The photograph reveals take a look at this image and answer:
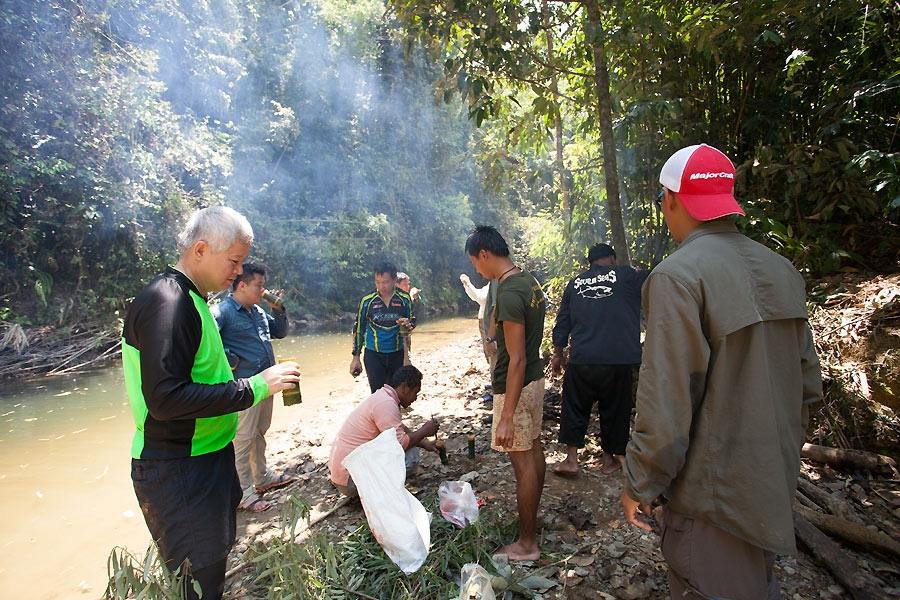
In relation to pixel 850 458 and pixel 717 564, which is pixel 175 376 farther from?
pixel 850 458

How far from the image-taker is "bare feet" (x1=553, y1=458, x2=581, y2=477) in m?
3.93

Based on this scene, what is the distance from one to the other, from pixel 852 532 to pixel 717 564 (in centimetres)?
213

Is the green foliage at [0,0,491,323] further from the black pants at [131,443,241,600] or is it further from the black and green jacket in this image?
the black pants at [131,443,241,600]

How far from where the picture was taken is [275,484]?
14.6 ft

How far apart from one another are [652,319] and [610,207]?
3.97m

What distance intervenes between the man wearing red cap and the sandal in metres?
3.46

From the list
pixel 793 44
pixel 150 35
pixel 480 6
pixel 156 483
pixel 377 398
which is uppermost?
pixel 150 35

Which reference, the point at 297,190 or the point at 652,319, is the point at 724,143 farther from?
the point at 297,190

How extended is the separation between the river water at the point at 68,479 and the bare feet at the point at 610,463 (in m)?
3.66

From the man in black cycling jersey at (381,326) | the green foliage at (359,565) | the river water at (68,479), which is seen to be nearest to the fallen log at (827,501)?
the green foliage at (359,565)

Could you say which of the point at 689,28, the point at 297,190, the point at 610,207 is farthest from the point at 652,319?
the point at 297,190

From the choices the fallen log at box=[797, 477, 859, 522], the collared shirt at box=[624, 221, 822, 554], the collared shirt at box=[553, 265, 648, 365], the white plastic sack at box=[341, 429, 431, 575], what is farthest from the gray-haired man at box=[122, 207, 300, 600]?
the fallen log at box=[797, 477, 859, 522]

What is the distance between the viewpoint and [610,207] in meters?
5.12

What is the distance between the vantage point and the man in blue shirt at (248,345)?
389cm
